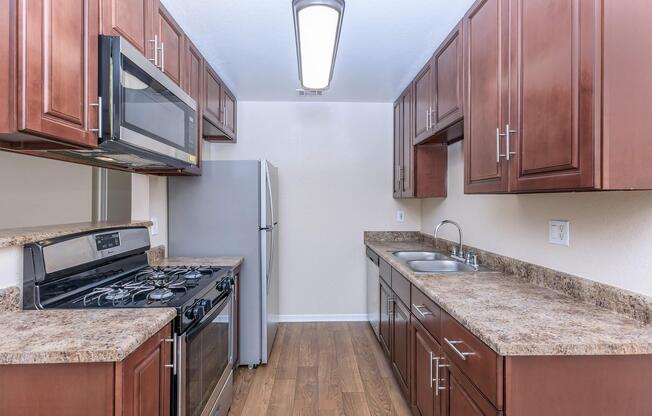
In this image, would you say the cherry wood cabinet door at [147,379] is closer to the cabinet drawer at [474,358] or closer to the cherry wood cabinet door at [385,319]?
the cabinet drawer at [474,358]

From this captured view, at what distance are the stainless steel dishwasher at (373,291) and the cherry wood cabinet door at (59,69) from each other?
7.65ft

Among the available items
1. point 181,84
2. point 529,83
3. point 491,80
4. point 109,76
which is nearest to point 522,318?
point 529,83

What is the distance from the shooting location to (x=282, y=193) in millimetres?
3631

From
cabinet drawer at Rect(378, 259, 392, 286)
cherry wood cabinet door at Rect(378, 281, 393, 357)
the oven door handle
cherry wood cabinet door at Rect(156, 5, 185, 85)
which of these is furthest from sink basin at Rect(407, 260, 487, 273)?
cherry wood cabinet door at Rect(156, 5, 185, 85)

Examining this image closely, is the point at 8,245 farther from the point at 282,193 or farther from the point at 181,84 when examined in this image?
the point at 282,193

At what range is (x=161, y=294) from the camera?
1468 mm

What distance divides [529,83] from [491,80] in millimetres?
288

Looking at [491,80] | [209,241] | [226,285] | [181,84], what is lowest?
[226,285]

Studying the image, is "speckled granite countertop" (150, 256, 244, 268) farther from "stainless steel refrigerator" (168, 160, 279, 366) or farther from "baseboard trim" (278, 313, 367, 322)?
"baseboard trim" (278, 313, 367, 322)

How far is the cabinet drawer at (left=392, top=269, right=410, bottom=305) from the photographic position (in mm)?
2010

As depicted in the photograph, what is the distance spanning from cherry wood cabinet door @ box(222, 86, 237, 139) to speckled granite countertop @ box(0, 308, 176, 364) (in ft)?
6.66

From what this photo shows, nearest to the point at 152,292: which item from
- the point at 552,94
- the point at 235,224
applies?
the point at 235,224

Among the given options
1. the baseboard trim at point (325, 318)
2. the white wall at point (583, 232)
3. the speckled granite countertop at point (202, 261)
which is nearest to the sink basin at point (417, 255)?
the white wall at point (583, 232)

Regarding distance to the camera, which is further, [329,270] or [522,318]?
[329,270]
